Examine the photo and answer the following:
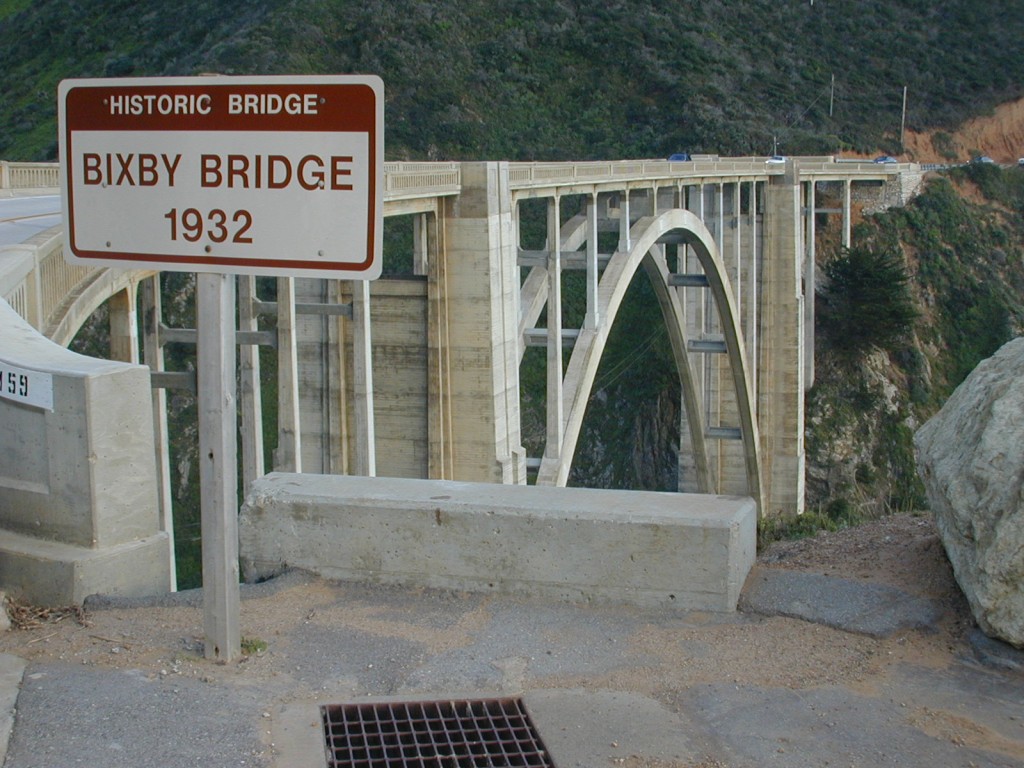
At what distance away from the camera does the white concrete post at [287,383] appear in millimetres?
13141

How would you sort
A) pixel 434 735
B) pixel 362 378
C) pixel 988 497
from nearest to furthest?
pixel 434 735 < pixel 988 497 < pixel 362 378

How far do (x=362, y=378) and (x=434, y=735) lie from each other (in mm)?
10933

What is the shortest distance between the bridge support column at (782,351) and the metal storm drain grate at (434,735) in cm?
3185

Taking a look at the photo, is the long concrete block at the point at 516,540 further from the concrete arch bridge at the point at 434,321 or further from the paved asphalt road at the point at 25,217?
the paved asphalt road at the point at 25,217

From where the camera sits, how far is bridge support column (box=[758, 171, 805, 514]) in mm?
35438

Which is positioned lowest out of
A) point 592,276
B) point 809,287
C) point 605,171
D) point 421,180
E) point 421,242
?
point 592,276

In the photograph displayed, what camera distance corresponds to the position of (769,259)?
3591 cm

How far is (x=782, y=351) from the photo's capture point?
1437 inches

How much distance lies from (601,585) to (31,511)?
91.2 inches

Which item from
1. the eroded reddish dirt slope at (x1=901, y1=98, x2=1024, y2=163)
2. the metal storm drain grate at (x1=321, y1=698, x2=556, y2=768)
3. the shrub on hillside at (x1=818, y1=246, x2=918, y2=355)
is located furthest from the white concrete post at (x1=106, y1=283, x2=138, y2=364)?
the eroded reddish dirt slope at (x1=901, y1=98, x2=1024, y2=163)

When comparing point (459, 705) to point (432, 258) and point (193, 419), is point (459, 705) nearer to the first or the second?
point (432, 258)

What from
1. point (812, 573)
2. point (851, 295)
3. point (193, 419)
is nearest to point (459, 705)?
point (812, 573)

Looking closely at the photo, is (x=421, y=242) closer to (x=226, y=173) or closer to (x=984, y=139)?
(x=226, y=173)

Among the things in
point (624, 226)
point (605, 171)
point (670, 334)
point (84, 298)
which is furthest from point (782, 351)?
point (84, 298)
